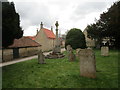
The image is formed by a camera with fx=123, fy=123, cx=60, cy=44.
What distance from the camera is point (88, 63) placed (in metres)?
7.00

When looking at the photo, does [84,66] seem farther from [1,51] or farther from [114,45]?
[114,45]

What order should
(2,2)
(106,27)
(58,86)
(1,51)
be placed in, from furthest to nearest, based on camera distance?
(106,27), (1,51), (2,2), (58,86)

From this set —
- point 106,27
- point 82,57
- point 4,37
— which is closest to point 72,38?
point 106,27

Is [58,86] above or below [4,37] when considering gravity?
below

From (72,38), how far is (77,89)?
85.0ft

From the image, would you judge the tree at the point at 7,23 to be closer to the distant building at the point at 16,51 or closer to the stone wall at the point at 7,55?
the stone wall at the point at 7,55

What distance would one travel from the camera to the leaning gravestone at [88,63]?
6.89 metres

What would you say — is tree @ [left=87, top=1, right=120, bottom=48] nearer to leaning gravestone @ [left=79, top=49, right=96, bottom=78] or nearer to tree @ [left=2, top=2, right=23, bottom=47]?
tree @ [left=2, top=2, right=23, bottom=47]

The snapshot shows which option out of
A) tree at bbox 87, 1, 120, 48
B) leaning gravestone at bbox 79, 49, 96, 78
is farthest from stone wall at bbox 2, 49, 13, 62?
tree at bbox 87, 1, 120, 48

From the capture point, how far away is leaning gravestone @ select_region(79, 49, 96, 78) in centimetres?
689

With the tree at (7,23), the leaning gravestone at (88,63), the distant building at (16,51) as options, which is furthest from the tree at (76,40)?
the leaning gravestone at (88,63)

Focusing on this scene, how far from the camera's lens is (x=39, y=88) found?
5.55 m

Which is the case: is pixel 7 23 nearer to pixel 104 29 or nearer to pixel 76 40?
pixel 76 40

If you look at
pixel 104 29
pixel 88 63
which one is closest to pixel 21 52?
pixel 88 63
